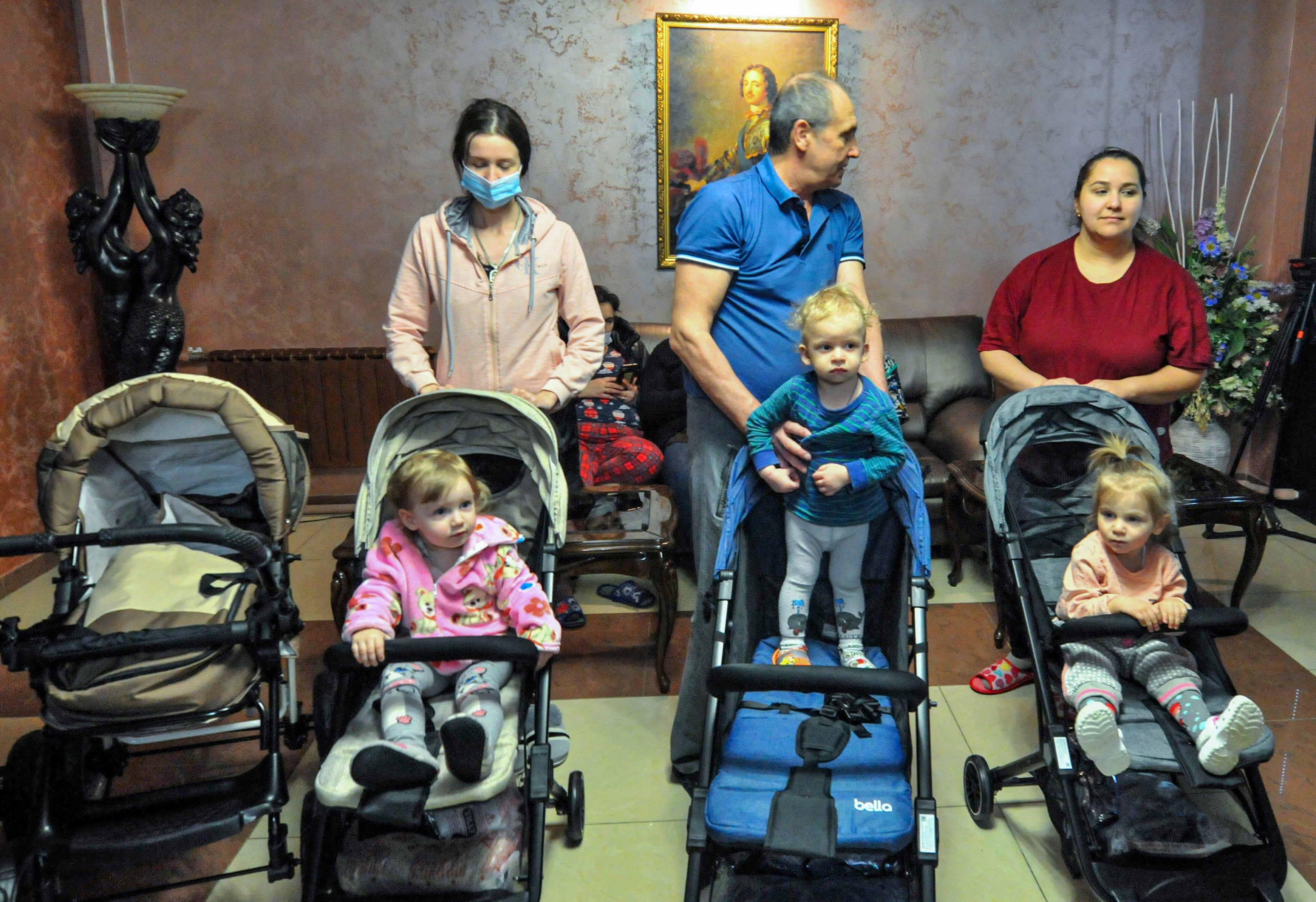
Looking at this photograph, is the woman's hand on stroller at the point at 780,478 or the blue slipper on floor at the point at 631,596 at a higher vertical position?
the woman's hand on stroller at the point at 780,478

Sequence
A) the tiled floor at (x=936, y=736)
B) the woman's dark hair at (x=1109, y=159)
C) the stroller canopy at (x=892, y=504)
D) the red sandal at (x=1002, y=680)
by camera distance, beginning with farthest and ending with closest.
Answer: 1. the red sandal at (x=1002, y=680)
2. the woman's dark hair at (x=1109, y=159)
3. the tiled floor at (x=936, y=736)
4. the stroller canopy at (x=892, y=504)

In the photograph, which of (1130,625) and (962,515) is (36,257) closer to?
(962,515)

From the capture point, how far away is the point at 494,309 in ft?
8.78

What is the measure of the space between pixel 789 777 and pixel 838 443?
0.72 meters

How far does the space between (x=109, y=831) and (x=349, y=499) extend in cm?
329

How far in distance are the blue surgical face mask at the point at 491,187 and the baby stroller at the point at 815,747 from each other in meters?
0.98

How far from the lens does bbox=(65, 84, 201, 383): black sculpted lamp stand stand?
4113 millimetres

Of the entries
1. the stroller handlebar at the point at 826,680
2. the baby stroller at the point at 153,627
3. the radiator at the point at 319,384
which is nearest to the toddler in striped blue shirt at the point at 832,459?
the stroller handlebar at the point at 826,680

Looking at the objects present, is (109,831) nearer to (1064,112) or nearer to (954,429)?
(954,429)

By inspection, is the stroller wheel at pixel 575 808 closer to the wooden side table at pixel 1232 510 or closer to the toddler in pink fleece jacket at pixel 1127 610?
the toddler in pink fleece jacket at pixel 1127 610

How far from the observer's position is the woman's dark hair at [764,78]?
4762mm

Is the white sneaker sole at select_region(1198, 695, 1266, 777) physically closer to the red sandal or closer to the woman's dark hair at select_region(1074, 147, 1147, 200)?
the red sandal

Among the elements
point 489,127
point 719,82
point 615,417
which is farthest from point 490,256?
point 719,82

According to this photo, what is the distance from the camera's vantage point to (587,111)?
4770mm
